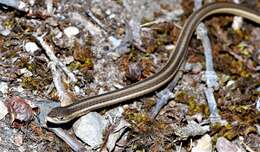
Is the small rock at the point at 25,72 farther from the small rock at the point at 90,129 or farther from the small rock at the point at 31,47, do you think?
the small rock at the point at 90,129

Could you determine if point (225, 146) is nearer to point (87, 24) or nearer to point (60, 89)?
point (60, 89)

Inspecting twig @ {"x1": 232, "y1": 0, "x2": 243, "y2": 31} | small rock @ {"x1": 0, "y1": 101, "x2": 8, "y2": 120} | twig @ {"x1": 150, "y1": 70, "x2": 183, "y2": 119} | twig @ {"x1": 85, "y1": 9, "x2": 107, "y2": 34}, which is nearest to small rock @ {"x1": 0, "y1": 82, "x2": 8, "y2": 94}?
small rock @ {"x1": 0, "y1": 101, "x2": 8, "y2": 120}

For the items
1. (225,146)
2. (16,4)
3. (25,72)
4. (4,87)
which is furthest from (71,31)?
(225,146)

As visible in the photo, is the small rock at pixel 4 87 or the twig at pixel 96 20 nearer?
the small rock at pixel 4 87

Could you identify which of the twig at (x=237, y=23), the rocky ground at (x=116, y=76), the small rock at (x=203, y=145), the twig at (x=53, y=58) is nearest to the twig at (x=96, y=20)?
the rocky ground at (x=116, y=76)

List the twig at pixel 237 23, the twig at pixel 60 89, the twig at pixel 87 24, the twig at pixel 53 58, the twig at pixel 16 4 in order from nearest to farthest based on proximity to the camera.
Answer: the twig at pixel 60 89 → the twig at pixel 53 58 → the twig at pixel 16 4 → the twig at pixel 87 24 → the twig at pixel 237 23

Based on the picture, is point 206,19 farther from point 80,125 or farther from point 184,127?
point 80,125
